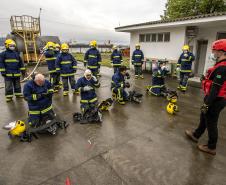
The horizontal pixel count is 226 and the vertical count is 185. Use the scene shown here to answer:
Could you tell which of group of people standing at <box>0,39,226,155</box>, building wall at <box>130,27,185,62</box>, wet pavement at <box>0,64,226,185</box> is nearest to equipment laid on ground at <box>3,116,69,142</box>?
wet pavement at <box>0,64,226,185</box>

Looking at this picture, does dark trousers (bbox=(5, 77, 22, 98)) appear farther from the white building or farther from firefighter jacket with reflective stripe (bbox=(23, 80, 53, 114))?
the white building

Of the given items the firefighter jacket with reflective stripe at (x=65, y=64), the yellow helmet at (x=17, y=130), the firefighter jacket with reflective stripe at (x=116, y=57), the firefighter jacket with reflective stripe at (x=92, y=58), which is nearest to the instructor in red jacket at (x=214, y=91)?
the yellow helmet at (x=17, y=130)

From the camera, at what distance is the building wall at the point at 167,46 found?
9469mm

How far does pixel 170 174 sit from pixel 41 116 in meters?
3.14

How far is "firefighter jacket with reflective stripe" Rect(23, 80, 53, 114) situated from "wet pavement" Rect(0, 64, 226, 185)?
743mm

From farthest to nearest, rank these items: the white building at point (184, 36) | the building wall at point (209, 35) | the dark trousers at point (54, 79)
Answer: the building wall at point (209, 35), the white building at point (184, 36), the dark trousers at point (54, 79)

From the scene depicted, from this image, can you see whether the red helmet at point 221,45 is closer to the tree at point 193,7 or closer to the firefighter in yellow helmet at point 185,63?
the firefighter in yellow helmet at point 185,63

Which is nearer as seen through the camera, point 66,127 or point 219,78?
point 219,78

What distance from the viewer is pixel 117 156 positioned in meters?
3.03

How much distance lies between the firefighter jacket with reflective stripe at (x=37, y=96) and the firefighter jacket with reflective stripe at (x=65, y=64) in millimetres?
2465

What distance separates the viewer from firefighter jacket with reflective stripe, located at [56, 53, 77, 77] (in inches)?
253

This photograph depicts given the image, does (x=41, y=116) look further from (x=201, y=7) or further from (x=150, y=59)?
(x=201, y=7)

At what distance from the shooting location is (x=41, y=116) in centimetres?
410

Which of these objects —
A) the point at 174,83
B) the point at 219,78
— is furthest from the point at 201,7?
the point at 219,78
